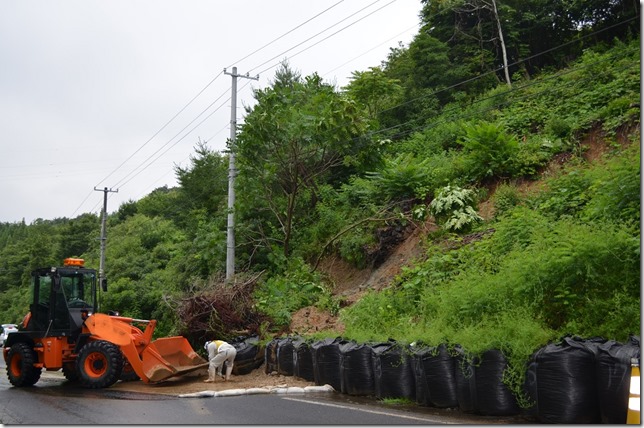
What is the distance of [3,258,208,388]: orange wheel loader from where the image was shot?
472 inches

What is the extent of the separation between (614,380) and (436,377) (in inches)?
110

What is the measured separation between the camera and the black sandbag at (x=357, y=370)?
10.2m

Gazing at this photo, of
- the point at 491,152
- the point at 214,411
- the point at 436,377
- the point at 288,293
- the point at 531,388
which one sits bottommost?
the point at 214,411

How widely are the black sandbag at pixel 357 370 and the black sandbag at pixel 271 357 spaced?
9.84 ft

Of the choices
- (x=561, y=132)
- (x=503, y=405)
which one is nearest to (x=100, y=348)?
(x=503, y=405)

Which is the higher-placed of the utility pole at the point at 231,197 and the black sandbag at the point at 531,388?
the utility pole at the point at 231,197

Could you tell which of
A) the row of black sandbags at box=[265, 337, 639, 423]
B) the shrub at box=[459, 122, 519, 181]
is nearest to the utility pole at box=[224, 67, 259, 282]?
the shrub at box=[459, 122, 519, 181]

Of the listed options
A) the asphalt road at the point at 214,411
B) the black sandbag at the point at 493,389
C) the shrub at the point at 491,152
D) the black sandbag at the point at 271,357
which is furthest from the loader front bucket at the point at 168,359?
the shrub at the point at 491,152

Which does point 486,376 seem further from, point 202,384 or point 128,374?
point 128,374

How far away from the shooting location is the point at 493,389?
7.96 meters

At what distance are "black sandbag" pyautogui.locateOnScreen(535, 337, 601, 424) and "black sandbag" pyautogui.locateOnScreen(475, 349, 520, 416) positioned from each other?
52 centimetres

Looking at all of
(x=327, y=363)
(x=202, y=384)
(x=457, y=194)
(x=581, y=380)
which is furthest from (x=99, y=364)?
(x=457, y=194)

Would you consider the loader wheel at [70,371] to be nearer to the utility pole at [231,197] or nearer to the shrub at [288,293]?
the shrub at [288,293]

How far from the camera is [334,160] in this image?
68.0 ft
